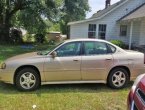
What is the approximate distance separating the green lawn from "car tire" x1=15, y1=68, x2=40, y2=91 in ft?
0.66

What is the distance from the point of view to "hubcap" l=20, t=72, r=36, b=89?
7.73m

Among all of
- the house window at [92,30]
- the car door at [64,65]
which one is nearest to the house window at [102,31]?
the house window at [92,30]

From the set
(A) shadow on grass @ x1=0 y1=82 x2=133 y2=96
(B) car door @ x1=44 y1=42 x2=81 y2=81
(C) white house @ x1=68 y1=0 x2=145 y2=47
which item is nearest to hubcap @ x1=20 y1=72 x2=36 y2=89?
(A) shadow on grass @ x1=0 y1=82 x2=133 y2=96

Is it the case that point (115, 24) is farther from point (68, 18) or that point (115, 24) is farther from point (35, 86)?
point (35, 86)

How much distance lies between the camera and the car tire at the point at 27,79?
770cm

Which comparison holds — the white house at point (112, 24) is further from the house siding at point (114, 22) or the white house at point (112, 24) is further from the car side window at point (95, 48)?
the car side window at point (95, 48)

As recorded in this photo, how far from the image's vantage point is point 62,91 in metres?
7.80

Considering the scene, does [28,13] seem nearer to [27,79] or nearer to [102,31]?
[102,31]

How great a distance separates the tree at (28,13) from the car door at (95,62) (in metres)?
17.3

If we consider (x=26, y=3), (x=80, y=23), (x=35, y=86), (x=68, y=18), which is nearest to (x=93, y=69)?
(x=35, y=86)

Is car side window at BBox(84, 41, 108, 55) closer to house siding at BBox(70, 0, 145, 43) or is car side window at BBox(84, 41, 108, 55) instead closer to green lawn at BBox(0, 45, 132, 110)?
green lawn at BBox(0, 45, 132, 110)

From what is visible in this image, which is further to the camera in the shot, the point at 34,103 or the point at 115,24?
the point at 115,24

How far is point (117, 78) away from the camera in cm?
821

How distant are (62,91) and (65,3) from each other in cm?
2718
